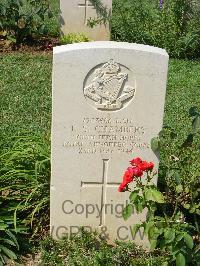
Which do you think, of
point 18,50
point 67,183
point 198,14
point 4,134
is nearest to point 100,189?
point 67,183

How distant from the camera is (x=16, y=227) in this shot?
3.94m

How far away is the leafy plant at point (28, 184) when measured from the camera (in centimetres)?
409

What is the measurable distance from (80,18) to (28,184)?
4.83m

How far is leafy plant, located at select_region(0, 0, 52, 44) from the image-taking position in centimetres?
812

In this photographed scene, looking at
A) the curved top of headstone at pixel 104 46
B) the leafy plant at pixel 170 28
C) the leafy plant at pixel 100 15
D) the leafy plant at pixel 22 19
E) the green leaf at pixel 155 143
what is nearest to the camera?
the curved top of headstone at pixel 104 46

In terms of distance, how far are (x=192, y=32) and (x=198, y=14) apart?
412 mm

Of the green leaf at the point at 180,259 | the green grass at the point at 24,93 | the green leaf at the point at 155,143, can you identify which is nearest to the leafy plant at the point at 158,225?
the green leaf at the point at 180,259

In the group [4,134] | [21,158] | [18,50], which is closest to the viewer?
[21,158]

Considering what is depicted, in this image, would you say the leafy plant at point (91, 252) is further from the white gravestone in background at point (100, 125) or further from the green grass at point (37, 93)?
the green grass at point (37, 93)

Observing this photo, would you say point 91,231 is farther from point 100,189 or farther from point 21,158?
point 21,158

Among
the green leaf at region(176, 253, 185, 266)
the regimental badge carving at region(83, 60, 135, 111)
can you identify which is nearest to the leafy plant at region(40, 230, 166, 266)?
the green leaf at region(176, 253, 185, 266)

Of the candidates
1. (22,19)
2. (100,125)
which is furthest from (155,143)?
(22,19)

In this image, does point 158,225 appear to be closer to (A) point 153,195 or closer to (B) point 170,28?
(A) point 153,195

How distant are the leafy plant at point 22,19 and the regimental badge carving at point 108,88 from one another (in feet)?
15.7
